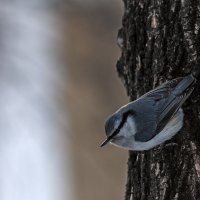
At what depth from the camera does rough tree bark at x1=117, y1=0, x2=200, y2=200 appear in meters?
4.66

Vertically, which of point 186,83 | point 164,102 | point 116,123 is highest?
point 186,83

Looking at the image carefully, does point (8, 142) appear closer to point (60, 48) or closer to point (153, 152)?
point (60, 48)

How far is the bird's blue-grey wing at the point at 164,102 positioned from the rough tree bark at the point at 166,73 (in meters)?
0.06

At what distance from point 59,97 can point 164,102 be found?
5.84 feet

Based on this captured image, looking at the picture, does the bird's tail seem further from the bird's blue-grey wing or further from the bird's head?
the bird's head

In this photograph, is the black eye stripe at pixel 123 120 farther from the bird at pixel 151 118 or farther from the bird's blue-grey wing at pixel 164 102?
the bird's blue-grey wing at pixel 164 102

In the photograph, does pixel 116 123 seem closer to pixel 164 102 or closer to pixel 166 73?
pixel 164 102

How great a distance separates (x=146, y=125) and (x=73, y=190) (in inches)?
93.8

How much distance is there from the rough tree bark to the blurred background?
1583 mm

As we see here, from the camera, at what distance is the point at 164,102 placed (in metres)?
4.96

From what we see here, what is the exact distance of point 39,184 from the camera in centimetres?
732

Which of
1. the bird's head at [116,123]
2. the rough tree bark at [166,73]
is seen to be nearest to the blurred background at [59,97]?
the bird's head at [116,123]

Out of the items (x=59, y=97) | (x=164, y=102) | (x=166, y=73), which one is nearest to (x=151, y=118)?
(x=164, y=102)

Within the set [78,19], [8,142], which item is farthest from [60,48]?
[8,142]
